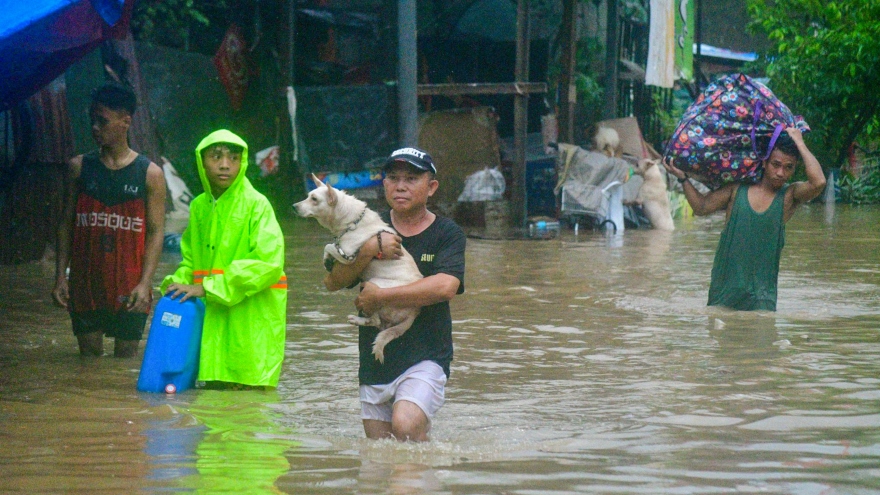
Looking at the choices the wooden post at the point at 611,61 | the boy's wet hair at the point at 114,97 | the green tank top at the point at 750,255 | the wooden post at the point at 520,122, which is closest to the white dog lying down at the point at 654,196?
the wooden post at the point at 520,122

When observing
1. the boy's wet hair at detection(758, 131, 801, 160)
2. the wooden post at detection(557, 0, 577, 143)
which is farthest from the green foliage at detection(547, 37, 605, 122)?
the boy's wet hair at detection(758, 131, 801, 160)

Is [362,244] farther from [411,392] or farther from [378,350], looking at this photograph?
[411,392]

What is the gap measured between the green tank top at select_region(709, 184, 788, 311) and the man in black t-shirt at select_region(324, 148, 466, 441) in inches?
164

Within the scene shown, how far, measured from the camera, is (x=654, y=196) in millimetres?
17688

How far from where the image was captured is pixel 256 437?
5.04 metres

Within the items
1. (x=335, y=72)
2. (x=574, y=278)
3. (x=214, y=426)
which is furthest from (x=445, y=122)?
(x=214, y=426)

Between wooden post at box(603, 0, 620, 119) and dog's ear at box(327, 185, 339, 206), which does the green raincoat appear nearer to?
dog's ear at box(327, 185, 339, 206)

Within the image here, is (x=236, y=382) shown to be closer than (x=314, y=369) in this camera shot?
Yes

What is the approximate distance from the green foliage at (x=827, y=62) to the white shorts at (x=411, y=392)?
17.3 m

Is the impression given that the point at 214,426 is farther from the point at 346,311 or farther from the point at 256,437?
the point at 346,311

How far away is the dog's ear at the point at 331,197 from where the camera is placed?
4617mm

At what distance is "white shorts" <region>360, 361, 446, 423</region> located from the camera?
4520 mm

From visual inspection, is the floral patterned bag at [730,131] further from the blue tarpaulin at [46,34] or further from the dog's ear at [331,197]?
the dog's ear at [331,197]

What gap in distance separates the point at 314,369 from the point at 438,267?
94.7 inches
